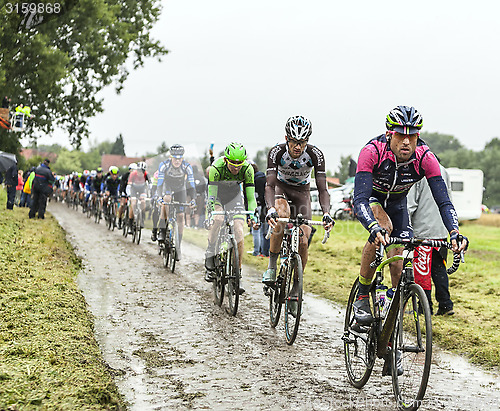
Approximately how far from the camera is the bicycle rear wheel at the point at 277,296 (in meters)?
7.12

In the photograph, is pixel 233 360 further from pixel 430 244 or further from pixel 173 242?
pixel 173 242

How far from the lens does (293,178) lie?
743 cm

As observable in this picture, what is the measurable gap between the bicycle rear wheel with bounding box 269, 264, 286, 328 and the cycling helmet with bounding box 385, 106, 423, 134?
8.67 ft

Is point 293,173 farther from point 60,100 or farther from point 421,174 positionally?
point 60,100

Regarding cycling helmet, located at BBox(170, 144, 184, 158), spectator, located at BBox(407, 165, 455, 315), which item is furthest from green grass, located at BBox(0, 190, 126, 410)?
spectator, located at BBox(407, 165, 455, 315)

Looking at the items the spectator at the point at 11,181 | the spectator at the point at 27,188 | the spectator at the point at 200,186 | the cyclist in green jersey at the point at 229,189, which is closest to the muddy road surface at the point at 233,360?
the cyclist in green jersey at the point at 229,189

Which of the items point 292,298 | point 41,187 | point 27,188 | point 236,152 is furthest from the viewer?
point 27,188

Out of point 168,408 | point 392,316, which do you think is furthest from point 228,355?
point 392,316

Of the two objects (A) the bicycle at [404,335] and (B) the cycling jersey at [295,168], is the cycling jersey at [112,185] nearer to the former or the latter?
(B) the cycling jersey at [295,168]

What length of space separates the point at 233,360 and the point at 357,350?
4.06 ft

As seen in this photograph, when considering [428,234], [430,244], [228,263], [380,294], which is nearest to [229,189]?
[228,263]

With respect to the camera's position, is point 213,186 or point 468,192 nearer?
point 213,186

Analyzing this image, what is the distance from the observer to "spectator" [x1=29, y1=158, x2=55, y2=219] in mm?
21000

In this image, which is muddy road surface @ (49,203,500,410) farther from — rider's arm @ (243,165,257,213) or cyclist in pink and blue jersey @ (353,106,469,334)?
rider's arm @ (243,165,257,213)
